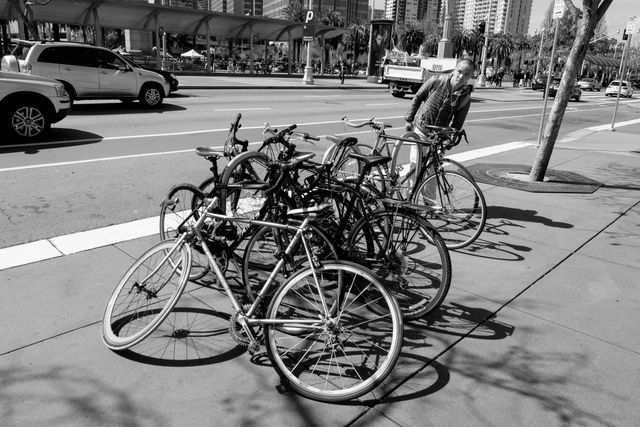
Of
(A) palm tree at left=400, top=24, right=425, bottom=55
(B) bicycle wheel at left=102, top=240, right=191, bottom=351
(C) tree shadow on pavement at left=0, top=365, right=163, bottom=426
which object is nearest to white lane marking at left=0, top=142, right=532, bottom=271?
(B) bicycle wheel at left=102, top=240, right=191, bottom=351

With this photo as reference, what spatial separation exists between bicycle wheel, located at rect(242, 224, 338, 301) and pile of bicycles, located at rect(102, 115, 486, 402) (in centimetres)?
1

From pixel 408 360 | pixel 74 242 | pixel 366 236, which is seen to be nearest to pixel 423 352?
pixel 408 360

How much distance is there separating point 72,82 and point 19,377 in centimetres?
1344

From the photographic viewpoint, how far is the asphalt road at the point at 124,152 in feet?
19.9

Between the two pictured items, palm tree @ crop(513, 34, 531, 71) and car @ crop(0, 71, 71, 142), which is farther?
palm tree @ crop(513, 34, 531, 71)

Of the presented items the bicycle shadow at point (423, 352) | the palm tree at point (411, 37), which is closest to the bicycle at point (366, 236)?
the bicycle shadow at point (423, 352)

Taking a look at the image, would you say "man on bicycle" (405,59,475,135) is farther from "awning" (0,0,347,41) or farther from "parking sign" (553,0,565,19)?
"awning" (0,0,347,41)

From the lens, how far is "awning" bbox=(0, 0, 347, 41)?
1139 inches

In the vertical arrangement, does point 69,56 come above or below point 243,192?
above

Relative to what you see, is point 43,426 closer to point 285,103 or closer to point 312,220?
point 312,220

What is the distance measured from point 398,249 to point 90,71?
13.6m

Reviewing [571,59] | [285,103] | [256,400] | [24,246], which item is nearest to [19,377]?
[256,400]

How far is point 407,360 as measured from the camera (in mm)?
3357

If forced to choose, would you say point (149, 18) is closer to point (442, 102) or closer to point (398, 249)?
point (442, 102)
